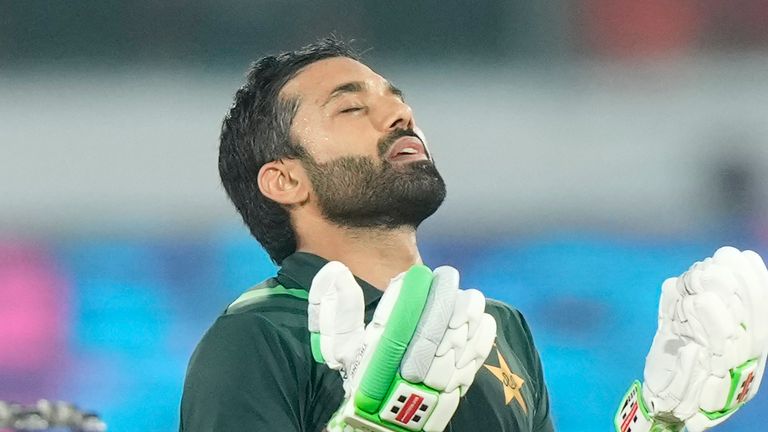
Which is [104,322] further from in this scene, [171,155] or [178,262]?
[171,155]

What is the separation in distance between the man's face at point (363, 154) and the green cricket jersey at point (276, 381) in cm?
13

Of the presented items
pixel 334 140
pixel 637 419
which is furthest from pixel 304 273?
pixel 637 419

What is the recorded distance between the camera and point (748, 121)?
2656 mm

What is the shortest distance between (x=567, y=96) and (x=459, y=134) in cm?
Result: 26

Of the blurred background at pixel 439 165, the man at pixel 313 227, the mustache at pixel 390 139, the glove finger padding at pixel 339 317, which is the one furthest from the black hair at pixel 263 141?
the blurred background at pixel 439 165

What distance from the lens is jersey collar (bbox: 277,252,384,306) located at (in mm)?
1491

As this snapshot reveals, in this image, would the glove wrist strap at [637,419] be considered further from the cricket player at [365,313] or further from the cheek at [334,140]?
the cheek at [334,140]

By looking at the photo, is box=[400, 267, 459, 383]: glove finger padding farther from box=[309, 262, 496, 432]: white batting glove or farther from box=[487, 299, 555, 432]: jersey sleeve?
box=[487, 299, 555, 432]: jersey sleeve

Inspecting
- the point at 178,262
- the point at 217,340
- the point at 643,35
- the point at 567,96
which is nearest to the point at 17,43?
the point at 178,262

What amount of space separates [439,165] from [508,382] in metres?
1.14

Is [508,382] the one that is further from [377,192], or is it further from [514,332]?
[377,192]

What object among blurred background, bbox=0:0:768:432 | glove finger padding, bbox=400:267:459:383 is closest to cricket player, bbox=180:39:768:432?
glove finger padding, bbox=400:267:459:383

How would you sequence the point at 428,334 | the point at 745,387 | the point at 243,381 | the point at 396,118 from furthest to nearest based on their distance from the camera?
1. the point at 396,118
2. the point at 745,387
3. the point at 243,381
4. the point at 428,334

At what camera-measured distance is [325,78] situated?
1696 mm
